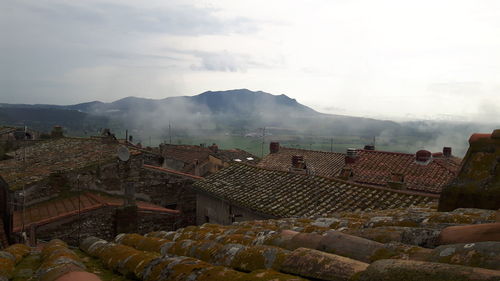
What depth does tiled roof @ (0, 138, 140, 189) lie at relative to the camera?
1452 cm

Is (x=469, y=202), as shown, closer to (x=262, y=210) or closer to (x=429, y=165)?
(x=262, y=210)

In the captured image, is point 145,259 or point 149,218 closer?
point 145,259

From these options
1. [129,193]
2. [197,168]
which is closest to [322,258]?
[129,193]

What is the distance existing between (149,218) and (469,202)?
10243 mm

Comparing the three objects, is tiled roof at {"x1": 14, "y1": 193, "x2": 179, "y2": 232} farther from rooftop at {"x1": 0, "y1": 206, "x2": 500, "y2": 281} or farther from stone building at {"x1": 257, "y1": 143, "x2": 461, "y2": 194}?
stone building at {"x1": 257, "y1": 143, "x2": 461, "y2": 194}

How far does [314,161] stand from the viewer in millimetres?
26516

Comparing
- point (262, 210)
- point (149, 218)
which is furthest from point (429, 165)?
point (149, 218)

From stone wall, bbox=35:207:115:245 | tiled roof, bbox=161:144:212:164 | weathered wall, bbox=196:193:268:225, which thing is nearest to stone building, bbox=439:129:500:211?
weathered wall, bbox=196:193:268:225

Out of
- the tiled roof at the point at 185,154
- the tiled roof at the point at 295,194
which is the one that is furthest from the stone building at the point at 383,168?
the tiled roof at the point at 185,154

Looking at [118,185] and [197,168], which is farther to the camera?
[197,168]

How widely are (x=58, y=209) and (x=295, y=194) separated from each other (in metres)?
8.64

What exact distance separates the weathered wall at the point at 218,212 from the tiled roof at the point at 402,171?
921 cm

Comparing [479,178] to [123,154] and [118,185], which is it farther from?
[118,185]

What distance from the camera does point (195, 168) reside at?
31625 millimetres
